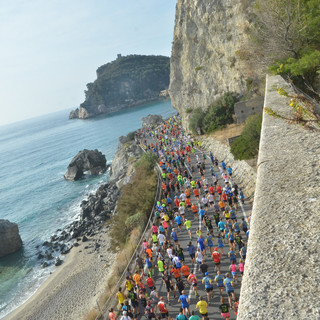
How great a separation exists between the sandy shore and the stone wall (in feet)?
41.9

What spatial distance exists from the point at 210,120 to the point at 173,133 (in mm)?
10681

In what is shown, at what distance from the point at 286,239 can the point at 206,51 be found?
45.9 meters

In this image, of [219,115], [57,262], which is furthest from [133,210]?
[219,115]

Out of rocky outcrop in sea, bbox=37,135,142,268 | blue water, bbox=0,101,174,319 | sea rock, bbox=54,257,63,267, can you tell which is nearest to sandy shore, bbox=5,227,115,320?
sea rock, bbox=54,257,63,267

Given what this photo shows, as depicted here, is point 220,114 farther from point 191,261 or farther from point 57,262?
point 191,261

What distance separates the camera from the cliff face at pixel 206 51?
124 ft

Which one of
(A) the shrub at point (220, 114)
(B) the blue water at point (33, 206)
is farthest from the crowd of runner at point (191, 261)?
(B) the blue water at point (33, 206)

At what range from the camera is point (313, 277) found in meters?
3.21

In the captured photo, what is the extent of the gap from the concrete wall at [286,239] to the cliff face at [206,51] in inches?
1328

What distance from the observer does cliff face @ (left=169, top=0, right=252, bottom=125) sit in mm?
37938

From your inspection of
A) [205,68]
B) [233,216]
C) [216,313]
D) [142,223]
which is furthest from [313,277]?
[205,68]

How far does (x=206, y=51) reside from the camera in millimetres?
45531

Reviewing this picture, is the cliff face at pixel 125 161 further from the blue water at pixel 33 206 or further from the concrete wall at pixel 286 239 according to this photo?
the concrete wall at pixel 286 239

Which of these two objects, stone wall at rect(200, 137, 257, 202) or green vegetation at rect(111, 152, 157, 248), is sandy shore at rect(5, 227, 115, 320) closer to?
green vegetation at rect(111, 152, 157, 248)
